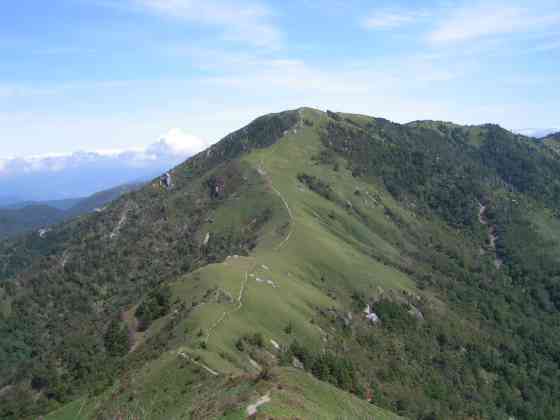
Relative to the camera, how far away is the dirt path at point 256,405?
45.9 metres

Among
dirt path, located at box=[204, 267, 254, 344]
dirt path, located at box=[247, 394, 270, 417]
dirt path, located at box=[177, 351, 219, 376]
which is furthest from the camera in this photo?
dirt path, located at box=[204, 267, 254, 344]

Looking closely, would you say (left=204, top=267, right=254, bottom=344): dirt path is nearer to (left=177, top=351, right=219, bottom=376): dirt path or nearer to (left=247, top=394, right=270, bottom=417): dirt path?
(left=177, top=351, right=219, bottom=376): dirt path

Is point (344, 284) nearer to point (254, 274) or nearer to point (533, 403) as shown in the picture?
point (254, 274)

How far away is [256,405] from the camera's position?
47.5m

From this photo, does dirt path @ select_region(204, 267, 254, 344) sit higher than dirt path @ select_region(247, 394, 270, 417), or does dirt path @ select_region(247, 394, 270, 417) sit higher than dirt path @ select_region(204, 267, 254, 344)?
dirt path @ select_region(247, 394, 270, 417)

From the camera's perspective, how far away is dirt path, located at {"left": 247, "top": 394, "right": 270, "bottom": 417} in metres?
45.9

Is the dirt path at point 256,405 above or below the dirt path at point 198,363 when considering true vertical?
above

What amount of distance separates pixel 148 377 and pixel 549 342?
172m

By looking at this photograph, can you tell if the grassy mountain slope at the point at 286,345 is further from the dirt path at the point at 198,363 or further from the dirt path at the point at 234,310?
the dirt path at the point at 234,310

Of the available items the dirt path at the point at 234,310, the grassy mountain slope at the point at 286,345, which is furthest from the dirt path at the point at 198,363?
the dirt path at the point at 234,310

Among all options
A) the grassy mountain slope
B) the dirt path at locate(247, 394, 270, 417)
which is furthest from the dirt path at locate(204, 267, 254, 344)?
the dirt path at locate(247, 394, 270, 417)

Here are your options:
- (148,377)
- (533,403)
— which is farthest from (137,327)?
(533,403)

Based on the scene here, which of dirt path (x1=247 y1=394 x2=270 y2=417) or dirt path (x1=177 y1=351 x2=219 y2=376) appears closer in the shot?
dirt path (x1=247 y1=394 x2=270 y2=417)

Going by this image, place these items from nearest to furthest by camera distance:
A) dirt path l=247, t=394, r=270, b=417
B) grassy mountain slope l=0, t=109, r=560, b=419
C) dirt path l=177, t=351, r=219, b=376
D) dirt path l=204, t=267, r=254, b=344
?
dirt path l=247, t=394, r=270, b=417 → grassy mountain slope l=0, t=109, r=560, b=419 → dirt path l=177, t=351, r=219, b=376 → dirt path l=204, t=267, r=254, b=344
